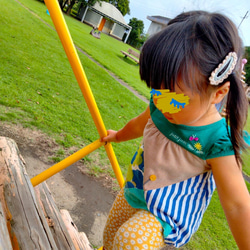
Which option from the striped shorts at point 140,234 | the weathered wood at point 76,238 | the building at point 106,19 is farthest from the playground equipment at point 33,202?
the building at point 106,19

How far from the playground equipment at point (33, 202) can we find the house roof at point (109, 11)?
3022cm

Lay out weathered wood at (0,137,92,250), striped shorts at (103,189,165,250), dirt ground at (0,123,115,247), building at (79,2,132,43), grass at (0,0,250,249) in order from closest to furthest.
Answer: striped shorts at (103,189,165,250), weathered wood at (0,137,92,250), dirt ground at (0,123,115,247), grass at (0,0,250,249), building at (79,2,132,43)

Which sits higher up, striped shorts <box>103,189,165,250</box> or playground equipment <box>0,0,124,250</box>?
striped shorts <box>103,189,165,250</box>

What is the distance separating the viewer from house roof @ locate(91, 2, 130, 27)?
94.8ft

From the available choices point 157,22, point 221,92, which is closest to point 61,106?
point 157,22

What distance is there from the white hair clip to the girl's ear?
0.14ft

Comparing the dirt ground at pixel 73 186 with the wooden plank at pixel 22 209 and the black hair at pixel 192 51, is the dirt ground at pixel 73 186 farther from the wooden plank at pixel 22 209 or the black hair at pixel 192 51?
the black hair at pixel 192 51

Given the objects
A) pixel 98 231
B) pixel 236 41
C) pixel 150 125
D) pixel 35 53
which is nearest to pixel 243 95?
pixel 236 41

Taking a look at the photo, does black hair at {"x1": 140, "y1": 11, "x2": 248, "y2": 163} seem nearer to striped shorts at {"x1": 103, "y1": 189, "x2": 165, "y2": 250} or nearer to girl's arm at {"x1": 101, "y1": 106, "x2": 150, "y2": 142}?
striped shorts at {"x1": 103, "y1": 189, "x2": 165, "y2": 250}

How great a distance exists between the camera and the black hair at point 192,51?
86 centimetres

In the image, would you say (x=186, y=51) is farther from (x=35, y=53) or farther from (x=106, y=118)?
(x=35, y=53)

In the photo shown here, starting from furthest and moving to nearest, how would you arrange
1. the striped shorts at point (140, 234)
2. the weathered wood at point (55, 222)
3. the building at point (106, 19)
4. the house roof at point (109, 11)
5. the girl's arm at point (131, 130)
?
the building at point (106, 19) → the house roof at point (109, 11) → the girl's arm at point (131, 130) → the weathered wood at point (55, 222) → the striped shorts at point (140, 234)

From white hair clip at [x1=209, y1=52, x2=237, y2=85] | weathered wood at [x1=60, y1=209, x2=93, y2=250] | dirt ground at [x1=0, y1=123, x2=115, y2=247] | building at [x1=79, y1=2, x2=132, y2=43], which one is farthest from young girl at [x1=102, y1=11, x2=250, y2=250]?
building at [x1=79, y1=2, x2=132, y2=43]

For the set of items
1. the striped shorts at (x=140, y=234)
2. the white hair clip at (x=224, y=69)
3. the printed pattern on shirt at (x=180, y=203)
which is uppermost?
the white hair clip at (x=224, y=69)
